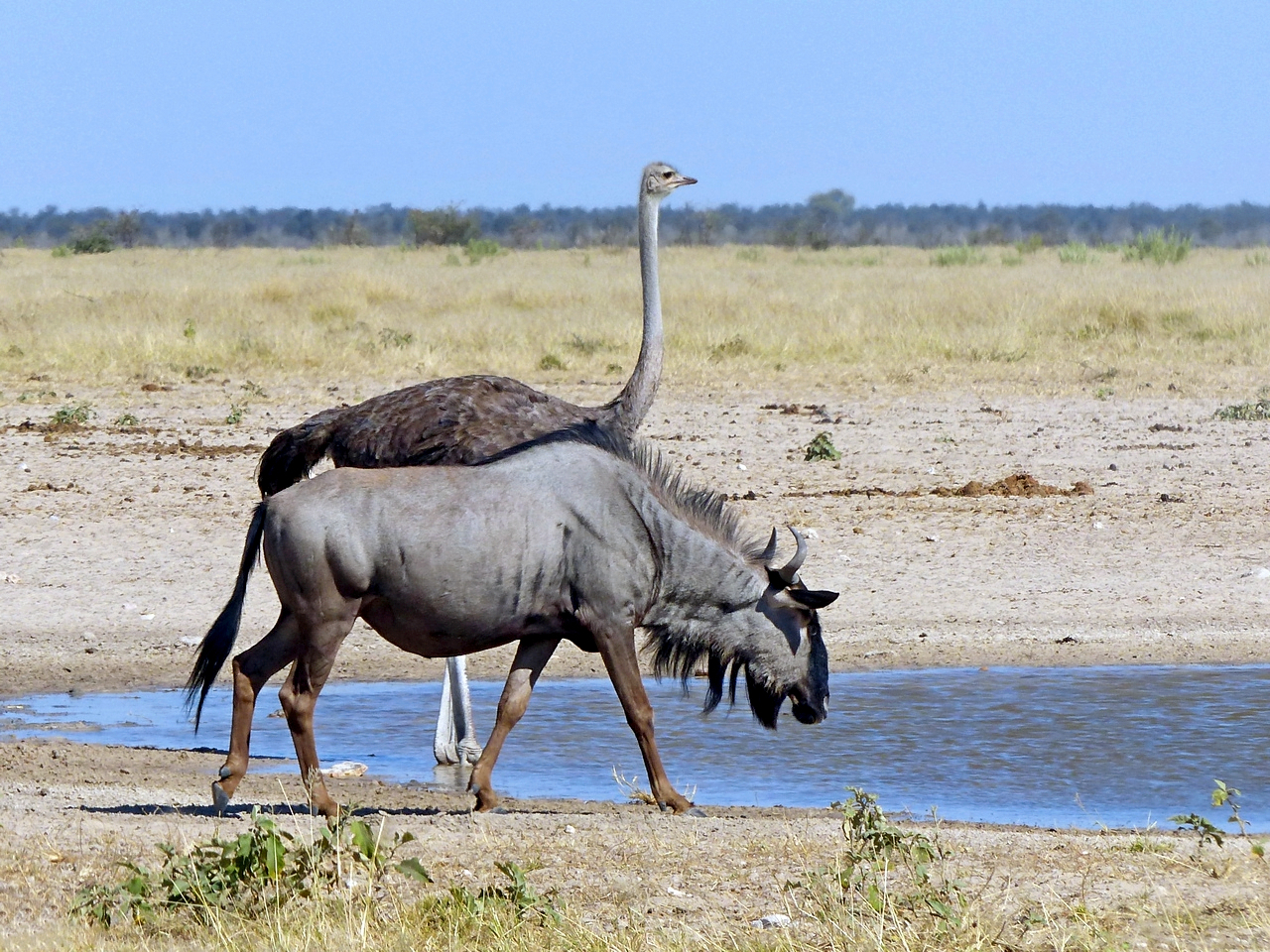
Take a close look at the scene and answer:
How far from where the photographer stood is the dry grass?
17.0m

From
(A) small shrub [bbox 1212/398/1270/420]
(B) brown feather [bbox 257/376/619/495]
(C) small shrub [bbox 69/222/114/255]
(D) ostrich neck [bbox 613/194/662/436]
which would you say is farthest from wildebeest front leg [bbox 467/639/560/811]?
(C) small shrub [bbox 69/222/114/255]

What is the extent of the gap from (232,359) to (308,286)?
7934 mm

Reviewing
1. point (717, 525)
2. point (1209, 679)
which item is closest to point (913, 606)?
point (1209, 679)

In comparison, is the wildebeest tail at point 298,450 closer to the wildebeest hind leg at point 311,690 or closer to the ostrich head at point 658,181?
the wildebeest hind leg at point 311,690

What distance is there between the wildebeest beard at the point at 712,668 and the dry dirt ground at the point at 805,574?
388mm

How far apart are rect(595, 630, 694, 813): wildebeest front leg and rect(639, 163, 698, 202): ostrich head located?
149 inches

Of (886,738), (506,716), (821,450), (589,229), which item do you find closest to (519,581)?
(506,716)

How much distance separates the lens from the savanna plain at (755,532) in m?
4.45

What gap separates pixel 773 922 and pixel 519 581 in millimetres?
1723

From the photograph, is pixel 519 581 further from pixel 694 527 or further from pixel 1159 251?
pixel 1159 251

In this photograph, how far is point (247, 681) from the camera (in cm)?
575

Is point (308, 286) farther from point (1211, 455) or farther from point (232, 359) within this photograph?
point (1211, 455)

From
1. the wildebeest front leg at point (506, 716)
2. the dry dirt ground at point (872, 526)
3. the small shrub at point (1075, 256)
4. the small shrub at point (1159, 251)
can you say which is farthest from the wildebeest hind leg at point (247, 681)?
the small shrub at point (1075, 256)

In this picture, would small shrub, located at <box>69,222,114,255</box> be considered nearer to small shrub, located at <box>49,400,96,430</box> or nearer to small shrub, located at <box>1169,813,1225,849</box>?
small shrub, located at <box>49,400,96,430</box>
